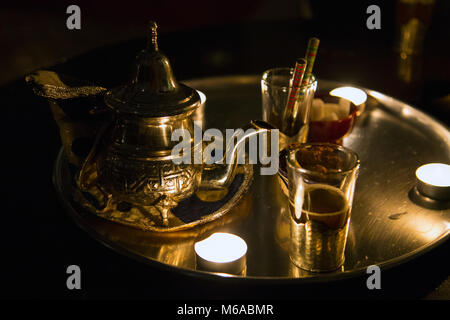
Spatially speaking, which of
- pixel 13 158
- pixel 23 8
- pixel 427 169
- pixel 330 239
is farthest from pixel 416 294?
pixel 23 8

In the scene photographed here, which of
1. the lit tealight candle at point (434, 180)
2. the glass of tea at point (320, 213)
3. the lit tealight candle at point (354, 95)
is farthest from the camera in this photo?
the lit tealight candle at point (354, 95)

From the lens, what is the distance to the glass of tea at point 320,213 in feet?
2.32

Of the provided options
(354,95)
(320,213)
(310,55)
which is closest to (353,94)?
(354,95)

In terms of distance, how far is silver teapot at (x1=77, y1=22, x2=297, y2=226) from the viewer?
2.45 ft

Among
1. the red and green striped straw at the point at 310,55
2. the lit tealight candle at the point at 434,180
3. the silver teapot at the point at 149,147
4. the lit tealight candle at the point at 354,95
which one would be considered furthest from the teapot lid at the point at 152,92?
the lit tealight candle at the point at 354,95

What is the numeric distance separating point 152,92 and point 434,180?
566mm

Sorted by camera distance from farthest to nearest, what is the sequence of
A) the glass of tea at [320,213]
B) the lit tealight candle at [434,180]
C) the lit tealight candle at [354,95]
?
the lit tealight candle at [354,95], the lit tealight candle at [434,180], the glass of tea at [320,213]

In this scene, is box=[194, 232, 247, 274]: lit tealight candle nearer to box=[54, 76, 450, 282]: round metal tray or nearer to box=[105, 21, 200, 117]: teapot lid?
box=[54, 76, 450, 282]: round metal tray

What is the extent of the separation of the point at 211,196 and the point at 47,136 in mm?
672

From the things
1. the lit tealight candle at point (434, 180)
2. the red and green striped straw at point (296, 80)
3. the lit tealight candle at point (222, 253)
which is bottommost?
the lit tealight candle at point (222, 253)

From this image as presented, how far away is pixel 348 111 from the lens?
3.52 feet

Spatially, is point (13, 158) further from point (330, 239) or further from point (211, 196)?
point (330, 239)

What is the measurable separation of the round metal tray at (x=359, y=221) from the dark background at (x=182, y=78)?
3 cm

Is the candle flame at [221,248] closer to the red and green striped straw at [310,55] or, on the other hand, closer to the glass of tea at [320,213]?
the glass of tea at [320,213]
